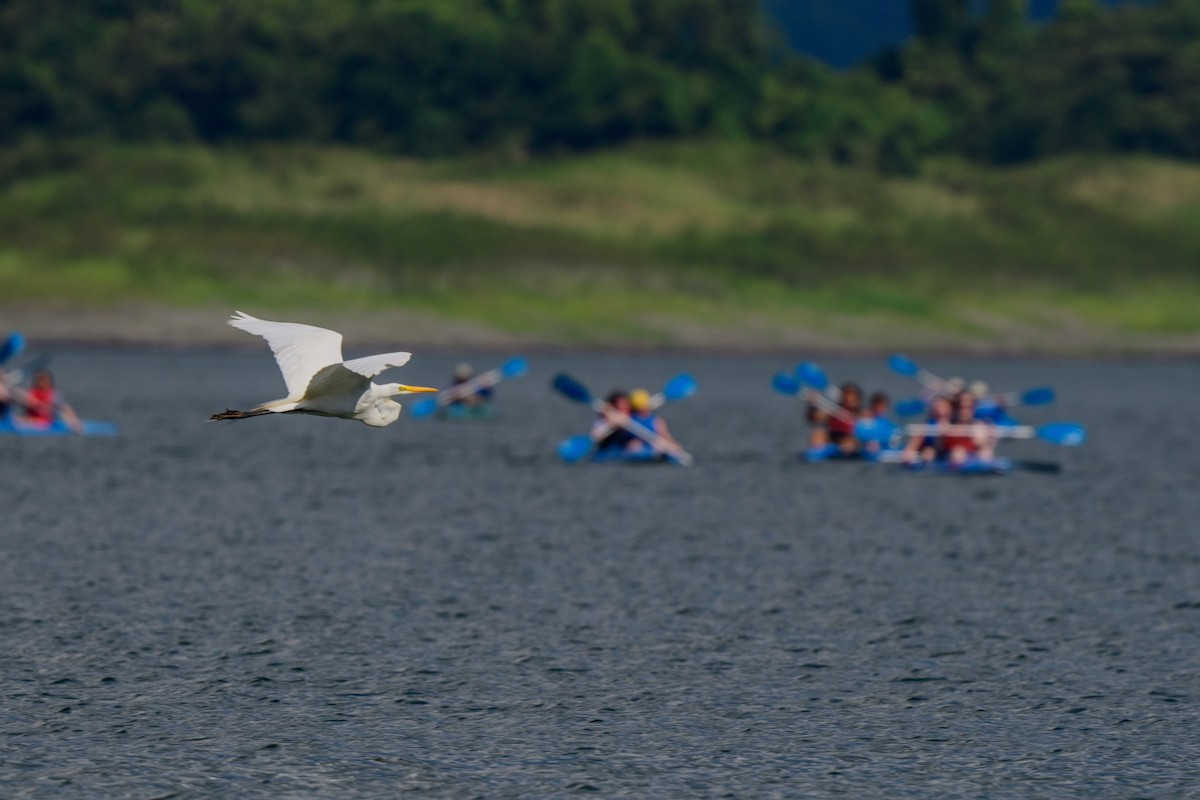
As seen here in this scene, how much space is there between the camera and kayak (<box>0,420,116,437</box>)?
Result: 5009cm

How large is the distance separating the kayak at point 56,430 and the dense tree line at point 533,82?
263 feet

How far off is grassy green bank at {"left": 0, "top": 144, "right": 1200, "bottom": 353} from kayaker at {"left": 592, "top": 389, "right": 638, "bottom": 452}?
69.8m

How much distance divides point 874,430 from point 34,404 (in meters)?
22.1

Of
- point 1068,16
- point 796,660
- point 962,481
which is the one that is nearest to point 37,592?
point 796,660

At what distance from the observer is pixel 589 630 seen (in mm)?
24734

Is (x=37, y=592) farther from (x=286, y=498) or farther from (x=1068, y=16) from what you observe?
(x=1068, y=16)

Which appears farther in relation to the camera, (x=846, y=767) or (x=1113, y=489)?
(x=1113, y=489)

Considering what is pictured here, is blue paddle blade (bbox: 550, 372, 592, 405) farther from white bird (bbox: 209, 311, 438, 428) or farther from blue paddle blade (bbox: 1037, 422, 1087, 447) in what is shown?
white bird (bbox: 209, 311, 438, 428)

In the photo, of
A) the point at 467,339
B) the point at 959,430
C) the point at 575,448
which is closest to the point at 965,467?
the point at 959,430

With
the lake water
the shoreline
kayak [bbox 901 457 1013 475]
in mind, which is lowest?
the lake water

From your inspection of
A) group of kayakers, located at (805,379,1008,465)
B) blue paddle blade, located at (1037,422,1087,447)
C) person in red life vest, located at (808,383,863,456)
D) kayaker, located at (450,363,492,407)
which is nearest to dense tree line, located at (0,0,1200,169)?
kayaker, located at (450,363,492,407)

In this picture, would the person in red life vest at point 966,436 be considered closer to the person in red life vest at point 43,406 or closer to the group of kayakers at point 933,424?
the group of kayakers at point 933,424

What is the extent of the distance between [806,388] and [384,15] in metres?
101

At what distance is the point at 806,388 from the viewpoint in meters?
44.6
